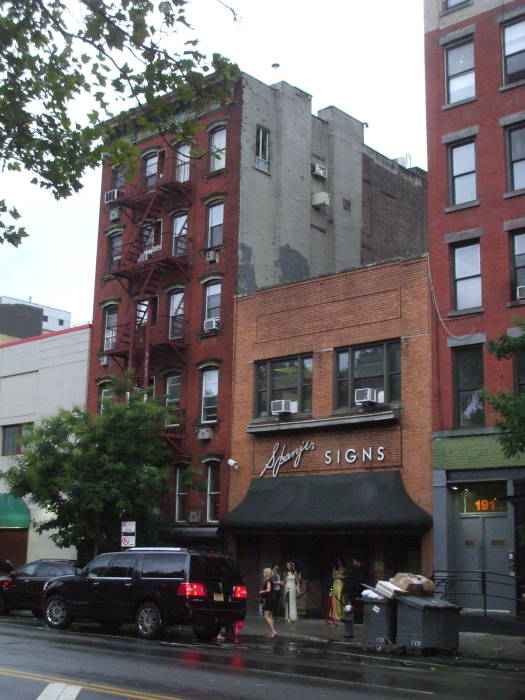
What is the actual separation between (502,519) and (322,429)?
6.31 metres

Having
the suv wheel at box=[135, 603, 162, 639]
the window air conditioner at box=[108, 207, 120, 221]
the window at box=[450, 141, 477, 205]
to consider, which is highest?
the window air conditioner at box=[108, 207, 120, 221]

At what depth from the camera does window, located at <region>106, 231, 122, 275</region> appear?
38625 mm

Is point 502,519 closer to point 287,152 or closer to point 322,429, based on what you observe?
point 322,429

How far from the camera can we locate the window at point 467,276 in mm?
26375

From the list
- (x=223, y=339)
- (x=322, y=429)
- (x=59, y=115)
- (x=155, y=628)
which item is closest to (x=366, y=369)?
(x=322, y=429)

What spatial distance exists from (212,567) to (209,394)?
1257cm

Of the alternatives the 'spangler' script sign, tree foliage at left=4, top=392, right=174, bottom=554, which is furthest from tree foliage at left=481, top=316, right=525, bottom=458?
tree foliage at left=4, top=392, right=174, bottom=554

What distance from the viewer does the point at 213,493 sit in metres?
32.2

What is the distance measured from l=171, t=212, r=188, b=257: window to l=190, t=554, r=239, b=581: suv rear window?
1618cm

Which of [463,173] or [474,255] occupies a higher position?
[463,173]

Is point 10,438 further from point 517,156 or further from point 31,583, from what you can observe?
point 517,156

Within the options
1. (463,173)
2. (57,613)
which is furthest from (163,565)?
(463,173)

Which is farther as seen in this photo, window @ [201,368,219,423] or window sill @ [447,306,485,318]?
window @ [201,368,219,423]

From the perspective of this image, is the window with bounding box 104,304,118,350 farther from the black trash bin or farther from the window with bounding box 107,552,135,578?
the black trash bin
